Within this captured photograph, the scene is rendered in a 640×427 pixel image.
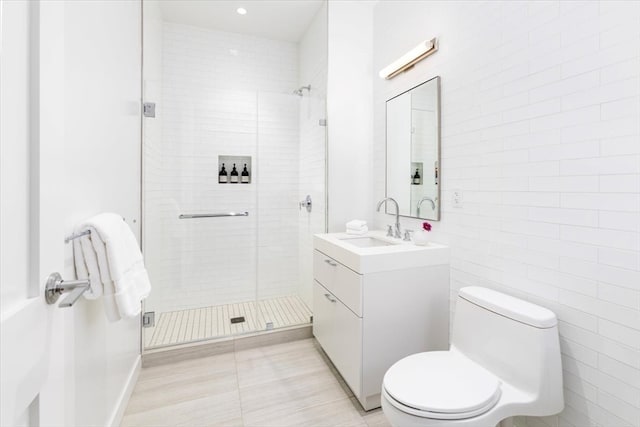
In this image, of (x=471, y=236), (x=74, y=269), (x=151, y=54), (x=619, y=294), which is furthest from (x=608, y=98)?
(x=151, y=54)

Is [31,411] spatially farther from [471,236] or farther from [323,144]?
[323,144]

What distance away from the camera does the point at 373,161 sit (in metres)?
2.59

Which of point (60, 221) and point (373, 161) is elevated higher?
point (373, 161)

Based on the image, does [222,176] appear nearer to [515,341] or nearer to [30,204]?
[30,204]

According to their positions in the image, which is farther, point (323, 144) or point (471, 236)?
point (323, 144)

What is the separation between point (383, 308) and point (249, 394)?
97 centimetres

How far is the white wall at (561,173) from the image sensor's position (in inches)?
41.1

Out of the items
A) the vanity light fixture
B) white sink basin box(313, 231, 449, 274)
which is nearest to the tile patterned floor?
white sink basin box(313, 231, 449, 274)

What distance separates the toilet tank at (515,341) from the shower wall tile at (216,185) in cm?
177

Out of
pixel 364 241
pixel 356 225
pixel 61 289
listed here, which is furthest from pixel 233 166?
pixel 61 289

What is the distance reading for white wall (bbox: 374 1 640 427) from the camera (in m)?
1.04

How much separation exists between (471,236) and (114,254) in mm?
1658

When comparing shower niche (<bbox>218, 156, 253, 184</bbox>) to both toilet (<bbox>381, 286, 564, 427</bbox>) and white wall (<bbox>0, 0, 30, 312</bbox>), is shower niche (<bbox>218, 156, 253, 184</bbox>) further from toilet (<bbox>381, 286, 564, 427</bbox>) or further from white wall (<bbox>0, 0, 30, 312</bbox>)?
white wall (<bbox>0, 0, 30, 312</bbox>)

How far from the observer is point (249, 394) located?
1.80 metres
